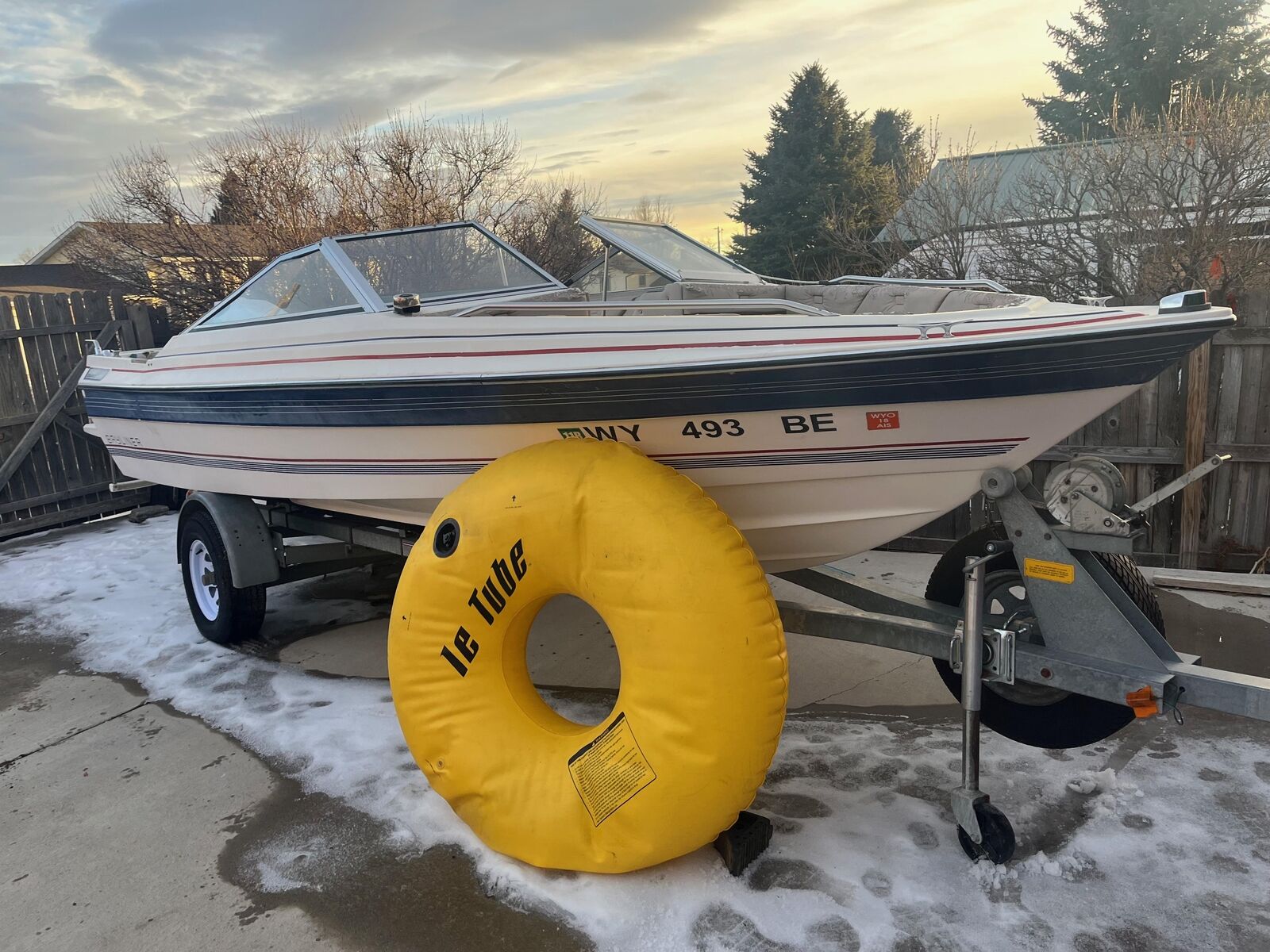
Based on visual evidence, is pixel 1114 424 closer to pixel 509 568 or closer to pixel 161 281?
pixel 509 568

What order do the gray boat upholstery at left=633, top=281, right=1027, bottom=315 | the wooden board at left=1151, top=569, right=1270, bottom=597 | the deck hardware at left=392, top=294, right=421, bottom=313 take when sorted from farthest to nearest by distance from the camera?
the wooden board at left=1151, top=569, right=1270, bottom=597 → the deck hardware at left=392, top=294, right=421, bottom=313 → the gray boat upholstery at left=633, top=281, right=1027, bottom=315

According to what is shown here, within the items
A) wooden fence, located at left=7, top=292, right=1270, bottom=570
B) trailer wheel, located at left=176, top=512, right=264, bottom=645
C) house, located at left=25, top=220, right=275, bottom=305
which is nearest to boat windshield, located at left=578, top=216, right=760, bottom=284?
wooden fence, located at left=7, top=292, right=1270, bottom=570

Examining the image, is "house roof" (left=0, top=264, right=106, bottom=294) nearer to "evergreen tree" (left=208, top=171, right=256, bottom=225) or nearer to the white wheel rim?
"evergreen tree" (left=208, top=171, right=256, bottom=225)

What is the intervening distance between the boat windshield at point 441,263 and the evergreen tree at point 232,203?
29.6 ft

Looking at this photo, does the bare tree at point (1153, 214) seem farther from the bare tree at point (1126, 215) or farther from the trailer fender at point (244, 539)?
the trailer fender at point (244, 539)

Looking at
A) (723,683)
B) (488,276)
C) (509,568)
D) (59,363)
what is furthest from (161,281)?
(723,683)

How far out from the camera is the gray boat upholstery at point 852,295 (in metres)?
3.29

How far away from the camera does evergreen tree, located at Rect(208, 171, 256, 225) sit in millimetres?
12344

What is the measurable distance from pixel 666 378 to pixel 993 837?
1715 mm

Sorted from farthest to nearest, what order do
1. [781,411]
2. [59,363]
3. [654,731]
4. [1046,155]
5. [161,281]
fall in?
1. [161,281]
2. [1046,155]
3. [59,363]
4. [781,411]
5. [654,731]

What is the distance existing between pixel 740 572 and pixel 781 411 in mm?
546

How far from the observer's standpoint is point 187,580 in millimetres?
4941

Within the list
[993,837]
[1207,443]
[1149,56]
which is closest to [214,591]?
[993,837]

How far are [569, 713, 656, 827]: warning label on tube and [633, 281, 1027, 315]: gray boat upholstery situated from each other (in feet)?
6.36
